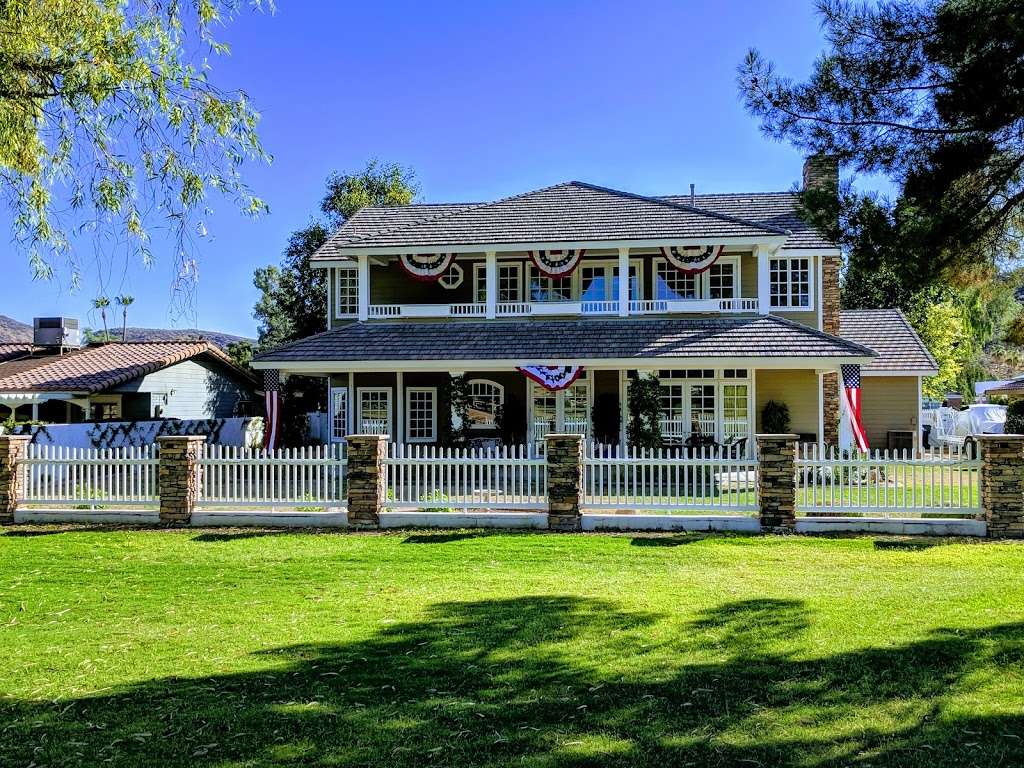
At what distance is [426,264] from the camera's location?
71.4 feet

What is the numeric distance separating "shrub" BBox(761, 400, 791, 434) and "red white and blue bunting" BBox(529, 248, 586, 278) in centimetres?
619

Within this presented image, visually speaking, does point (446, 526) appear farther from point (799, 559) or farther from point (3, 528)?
point (3, 528)

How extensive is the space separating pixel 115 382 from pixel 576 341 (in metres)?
15.0

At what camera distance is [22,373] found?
26.3m

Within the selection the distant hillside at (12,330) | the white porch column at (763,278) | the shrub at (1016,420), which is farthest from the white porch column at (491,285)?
the distant hillside at (12,330)

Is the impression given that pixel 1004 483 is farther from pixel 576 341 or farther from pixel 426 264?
pixel 426 264

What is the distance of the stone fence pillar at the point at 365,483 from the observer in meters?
11.8

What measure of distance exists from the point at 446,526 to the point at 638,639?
18.7 feet

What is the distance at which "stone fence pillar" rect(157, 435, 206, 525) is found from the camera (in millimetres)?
12094

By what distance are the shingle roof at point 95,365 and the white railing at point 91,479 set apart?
13.3 metres

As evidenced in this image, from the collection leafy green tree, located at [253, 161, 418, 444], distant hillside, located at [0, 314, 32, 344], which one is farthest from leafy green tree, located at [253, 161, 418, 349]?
distant hillside, located at [0, 314, 32, 344]

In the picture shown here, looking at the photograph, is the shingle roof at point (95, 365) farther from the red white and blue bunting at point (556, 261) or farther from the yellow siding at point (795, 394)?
the yellow siding at point (795, 394)

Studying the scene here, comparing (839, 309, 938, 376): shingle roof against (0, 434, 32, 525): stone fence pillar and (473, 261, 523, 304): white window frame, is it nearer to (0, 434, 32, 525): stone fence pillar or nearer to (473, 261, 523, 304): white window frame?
(473, 261, 523, 304): white window frame

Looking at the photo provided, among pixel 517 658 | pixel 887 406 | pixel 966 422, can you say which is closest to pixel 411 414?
pixel 887 406
